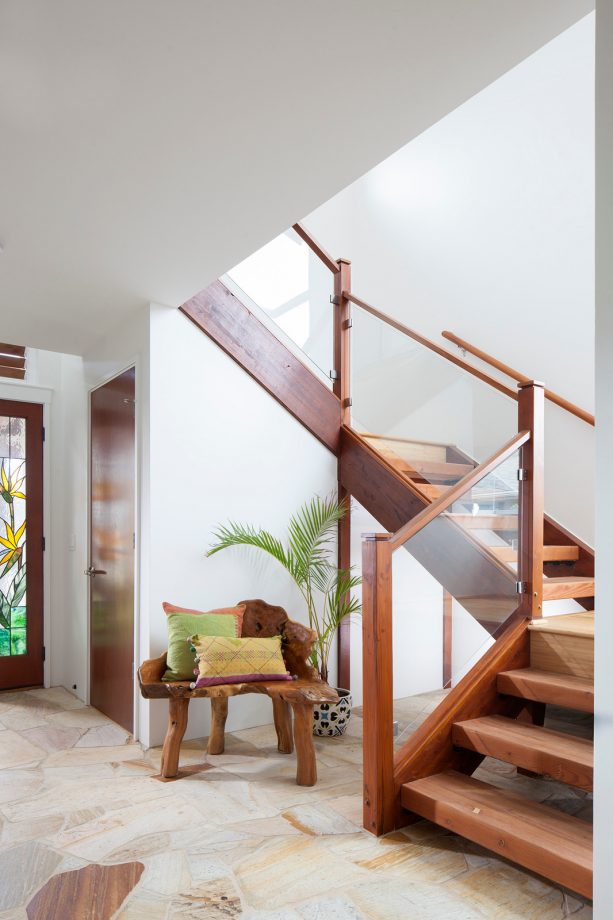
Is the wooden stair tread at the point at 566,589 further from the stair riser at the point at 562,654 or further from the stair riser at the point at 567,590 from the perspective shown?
the stair riser at the point at 562,654

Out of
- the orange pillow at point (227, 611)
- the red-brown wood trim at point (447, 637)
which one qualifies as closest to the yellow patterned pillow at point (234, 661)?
A: the orange pillow at point (227, 611)

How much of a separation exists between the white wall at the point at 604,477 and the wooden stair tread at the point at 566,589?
1754mm

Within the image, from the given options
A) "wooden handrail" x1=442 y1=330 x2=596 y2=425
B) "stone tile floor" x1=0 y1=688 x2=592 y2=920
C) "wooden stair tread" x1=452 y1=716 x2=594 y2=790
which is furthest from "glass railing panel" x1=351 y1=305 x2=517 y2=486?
"stone tile floor" x1=0 y1=688 x2=592 y2=920

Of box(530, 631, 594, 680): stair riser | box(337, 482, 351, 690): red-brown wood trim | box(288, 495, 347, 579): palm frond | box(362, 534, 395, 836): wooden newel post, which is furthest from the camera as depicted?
box(337, 482, 351, 690): red-brown wood trim

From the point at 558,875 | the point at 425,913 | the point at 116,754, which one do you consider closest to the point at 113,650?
the point at 116,754

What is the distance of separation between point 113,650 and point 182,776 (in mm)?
1139

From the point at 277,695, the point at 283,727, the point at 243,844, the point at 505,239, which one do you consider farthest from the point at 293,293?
the point at 243,844

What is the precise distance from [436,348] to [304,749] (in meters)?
2.29

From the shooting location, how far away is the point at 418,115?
1.99 meters

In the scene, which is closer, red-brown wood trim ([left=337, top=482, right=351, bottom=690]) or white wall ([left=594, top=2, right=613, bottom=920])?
white wall ([left=594, top=2, right=613, bottom=920])

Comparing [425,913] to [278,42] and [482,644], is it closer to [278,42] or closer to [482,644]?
[482,644]

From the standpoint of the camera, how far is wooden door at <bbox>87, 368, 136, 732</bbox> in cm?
376

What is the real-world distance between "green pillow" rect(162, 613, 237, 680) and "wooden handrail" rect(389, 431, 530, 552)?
1.13 metres

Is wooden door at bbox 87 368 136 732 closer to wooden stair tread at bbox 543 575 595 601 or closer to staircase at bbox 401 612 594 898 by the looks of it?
staircase at bbox 401 612 594 898
